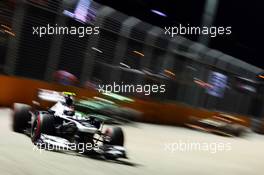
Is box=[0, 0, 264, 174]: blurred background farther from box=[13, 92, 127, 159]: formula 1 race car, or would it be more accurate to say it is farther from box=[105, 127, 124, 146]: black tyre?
box=[105, 127, 124, 146]: black tyre

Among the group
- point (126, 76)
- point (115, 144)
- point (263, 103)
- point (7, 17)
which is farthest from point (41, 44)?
point (263, 103)

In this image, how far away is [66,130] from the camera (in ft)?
27.8

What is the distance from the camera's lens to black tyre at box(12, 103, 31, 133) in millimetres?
9031

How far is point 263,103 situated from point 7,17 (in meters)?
19.9

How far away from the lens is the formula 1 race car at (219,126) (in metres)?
21.3

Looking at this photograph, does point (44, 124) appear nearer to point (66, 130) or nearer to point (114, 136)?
point (66, 130)

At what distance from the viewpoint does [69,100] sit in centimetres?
851

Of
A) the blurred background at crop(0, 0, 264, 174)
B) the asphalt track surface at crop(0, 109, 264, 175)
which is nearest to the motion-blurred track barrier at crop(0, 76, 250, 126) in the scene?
the blurred background at crop(0, 0, 264, 174)

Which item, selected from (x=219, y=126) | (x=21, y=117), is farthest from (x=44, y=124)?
(x=219, y=126)

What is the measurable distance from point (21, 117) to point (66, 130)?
42.5 inches

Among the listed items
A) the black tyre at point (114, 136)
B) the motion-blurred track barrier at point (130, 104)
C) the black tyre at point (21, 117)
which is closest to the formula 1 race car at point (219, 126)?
the motion-blurred track barrier at point (130, 104)

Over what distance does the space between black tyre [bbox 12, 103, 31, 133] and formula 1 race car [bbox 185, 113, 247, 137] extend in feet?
41.9

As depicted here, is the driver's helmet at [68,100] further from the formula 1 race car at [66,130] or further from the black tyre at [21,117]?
the black tyre at [21,117]

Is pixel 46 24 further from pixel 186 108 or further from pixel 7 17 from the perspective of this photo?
pixel 186 108
